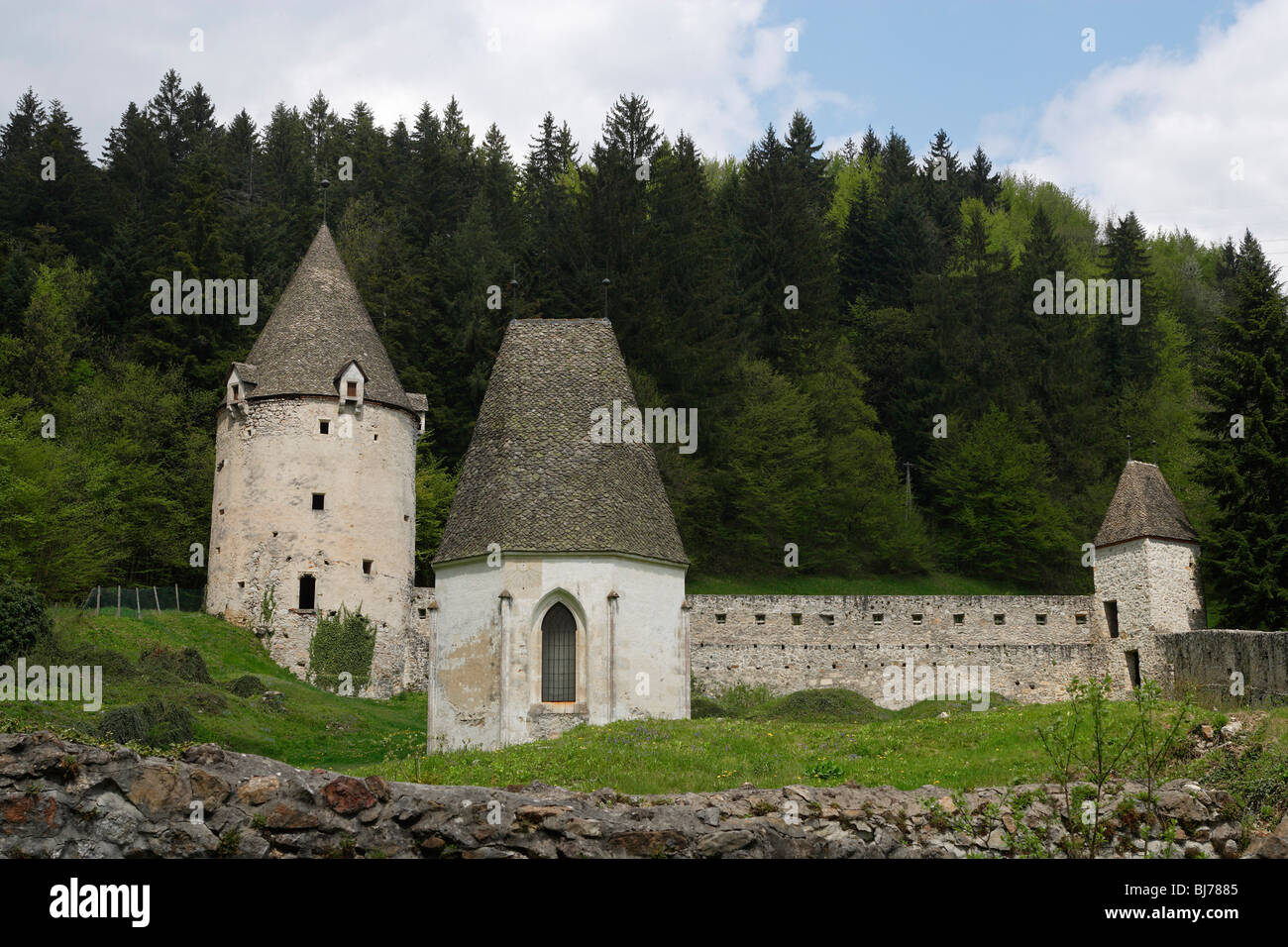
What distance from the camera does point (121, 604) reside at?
117 feet

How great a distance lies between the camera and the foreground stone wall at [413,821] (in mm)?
10250

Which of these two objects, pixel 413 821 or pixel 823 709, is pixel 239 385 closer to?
pixel 823 709

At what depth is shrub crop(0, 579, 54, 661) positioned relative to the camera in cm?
2586

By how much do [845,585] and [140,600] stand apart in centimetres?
2595

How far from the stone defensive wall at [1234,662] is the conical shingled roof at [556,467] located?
11.7 metres

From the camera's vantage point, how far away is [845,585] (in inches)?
1935

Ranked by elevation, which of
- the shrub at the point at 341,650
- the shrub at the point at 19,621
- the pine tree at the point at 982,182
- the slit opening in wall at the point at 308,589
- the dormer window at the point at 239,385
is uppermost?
the pine tree at the point at 982,182

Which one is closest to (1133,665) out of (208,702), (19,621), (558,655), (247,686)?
(558,655)

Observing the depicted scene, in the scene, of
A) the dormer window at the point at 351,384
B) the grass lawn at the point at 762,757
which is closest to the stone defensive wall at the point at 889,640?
the dormer window at the point at 351,384

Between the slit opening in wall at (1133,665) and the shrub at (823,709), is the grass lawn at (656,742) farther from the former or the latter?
the slit opening in wall at (1133,665)

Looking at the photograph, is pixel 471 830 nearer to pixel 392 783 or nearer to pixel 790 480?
pixel 392 783

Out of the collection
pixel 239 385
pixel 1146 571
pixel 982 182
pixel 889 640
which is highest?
pixel 982 182
